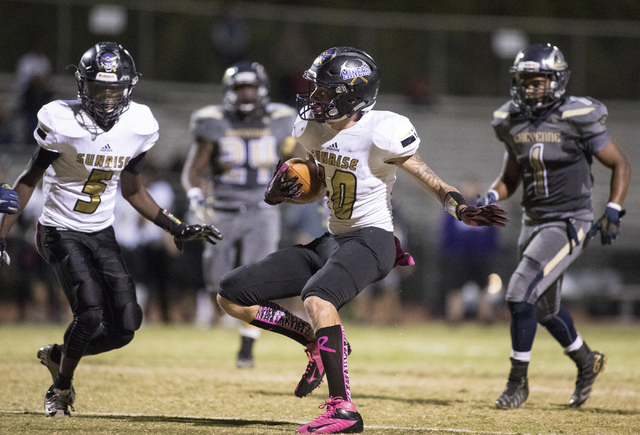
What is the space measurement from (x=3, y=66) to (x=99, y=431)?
1014 cm

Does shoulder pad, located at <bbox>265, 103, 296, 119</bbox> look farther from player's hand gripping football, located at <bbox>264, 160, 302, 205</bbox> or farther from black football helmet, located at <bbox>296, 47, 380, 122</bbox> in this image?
black football helmet, located at <bbox>296, 47, 380, 122</bbox>

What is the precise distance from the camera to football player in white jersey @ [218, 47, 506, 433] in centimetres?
459

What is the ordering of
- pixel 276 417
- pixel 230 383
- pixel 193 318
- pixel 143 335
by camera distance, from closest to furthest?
pixel 276 417, pixel 230 383, pixel 143 335, pixel 193 318

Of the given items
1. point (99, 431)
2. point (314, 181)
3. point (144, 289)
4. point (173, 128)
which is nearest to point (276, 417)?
point (99, 431)

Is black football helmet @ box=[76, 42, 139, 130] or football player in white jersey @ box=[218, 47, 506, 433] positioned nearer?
football player in white jersey @ box=[218, 47, 506, 433]

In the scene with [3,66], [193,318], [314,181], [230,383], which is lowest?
[193,318]

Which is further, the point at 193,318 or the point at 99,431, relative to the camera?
the point at 193,318

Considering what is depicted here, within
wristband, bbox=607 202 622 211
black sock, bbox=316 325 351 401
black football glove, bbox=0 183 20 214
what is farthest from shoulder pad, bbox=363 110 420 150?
black football glove, bbox=0 183 20 214

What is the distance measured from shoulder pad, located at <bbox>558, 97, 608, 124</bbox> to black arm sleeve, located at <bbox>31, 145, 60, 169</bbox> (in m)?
3.31

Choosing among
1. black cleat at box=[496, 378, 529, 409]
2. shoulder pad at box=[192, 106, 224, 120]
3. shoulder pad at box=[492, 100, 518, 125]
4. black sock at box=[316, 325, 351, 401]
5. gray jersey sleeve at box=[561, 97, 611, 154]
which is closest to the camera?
black sock at box=[316, 325, 351, 401]

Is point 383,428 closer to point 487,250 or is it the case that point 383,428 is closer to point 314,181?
point 314,181

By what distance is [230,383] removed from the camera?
6316 mm

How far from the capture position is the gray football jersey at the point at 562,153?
225 inches

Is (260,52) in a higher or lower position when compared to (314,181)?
higher
